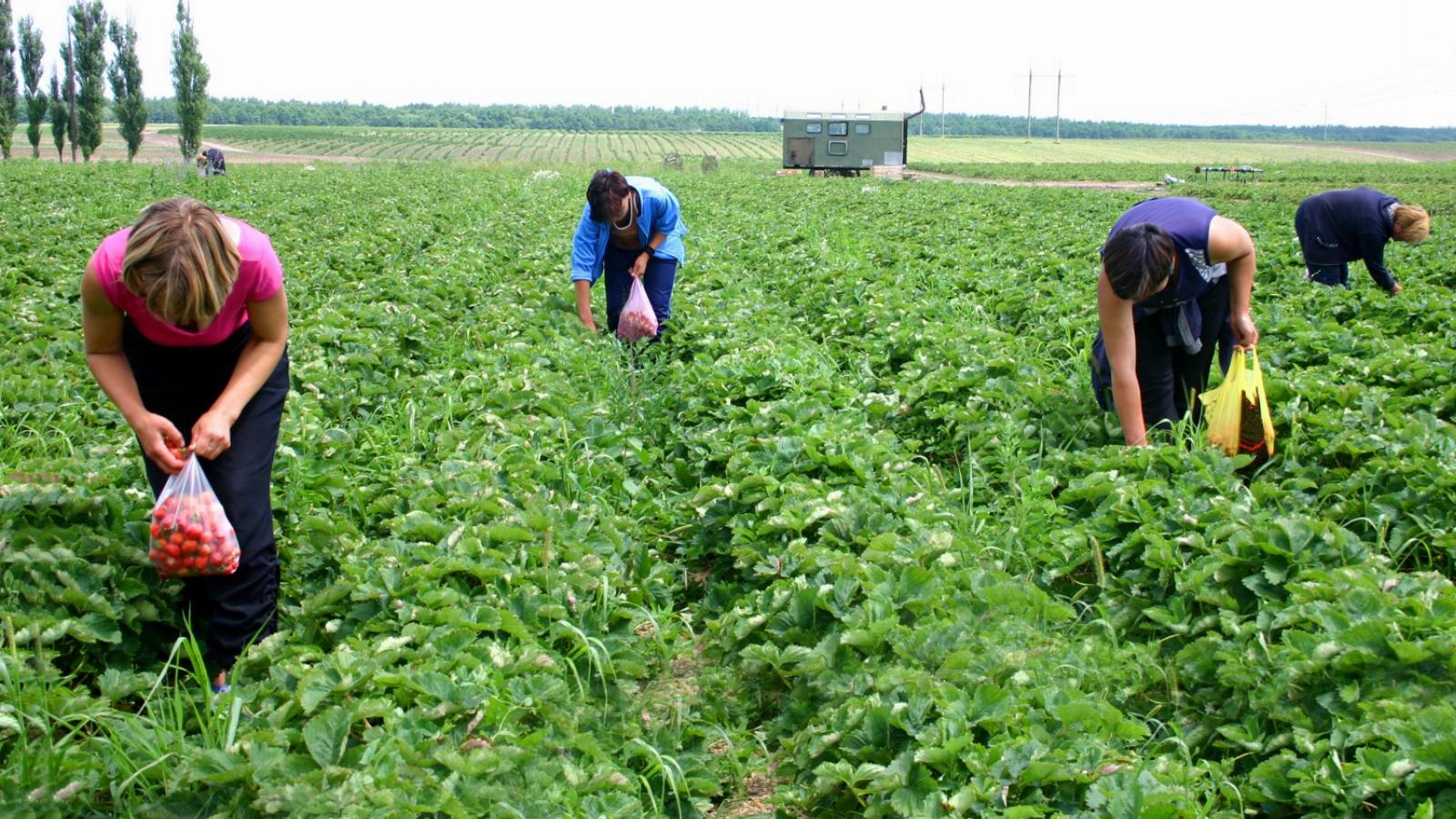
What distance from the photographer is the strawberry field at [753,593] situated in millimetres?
2707

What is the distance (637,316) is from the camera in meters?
7.34

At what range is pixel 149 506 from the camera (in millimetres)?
3945

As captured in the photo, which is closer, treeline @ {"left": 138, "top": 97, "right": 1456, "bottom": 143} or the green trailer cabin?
the green trailer cabin

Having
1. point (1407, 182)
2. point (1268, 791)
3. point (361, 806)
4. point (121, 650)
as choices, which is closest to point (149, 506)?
point (121, 650)

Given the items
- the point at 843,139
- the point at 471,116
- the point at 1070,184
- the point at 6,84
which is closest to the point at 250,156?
the point at 6,84

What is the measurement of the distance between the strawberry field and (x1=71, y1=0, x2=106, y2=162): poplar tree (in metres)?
53.3

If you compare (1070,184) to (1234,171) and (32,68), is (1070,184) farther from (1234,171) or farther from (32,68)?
(32,68)

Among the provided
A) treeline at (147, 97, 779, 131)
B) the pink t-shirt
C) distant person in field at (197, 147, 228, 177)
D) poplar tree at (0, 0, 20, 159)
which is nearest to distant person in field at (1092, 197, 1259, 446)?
the pink t-shirt

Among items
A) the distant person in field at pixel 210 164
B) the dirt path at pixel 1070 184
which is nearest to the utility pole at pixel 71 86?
the distant person in field at pixel 210 164

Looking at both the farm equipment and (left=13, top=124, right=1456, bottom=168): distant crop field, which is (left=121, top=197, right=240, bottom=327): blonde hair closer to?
the farm equipment

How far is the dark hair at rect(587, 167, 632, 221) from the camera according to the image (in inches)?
266

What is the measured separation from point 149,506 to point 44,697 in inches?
45.2

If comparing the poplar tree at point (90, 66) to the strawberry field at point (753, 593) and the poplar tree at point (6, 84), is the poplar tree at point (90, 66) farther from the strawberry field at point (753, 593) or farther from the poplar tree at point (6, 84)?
the strawberry field at point (753, 593)

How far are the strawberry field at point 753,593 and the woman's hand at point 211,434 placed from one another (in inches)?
21.0
